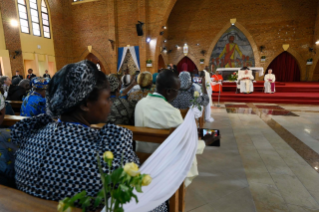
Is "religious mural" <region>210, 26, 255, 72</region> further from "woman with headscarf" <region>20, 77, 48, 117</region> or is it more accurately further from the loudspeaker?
"woman with headscarf" <region>20, 77, 48, 117</region>

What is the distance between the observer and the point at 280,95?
7637mm

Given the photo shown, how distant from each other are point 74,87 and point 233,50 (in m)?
14.5

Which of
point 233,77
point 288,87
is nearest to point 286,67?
point 288,87

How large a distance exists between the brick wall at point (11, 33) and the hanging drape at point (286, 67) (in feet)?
51.0

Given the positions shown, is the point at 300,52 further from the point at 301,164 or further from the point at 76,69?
the point at 76,69

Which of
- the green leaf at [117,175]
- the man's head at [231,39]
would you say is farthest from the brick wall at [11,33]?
the man's head at [231,39]

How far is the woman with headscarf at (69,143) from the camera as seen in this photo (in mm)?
708

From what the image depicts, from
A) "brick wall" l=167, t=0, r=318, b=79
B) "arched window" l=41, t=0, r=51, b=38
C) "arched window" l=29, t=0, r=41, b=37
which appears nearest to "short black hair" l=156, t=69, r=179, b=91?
"arched window" l=29, t=0, r=41, b=37

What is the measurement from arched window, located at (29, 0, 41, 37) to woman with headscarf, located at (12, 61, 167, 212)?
42.2 feet

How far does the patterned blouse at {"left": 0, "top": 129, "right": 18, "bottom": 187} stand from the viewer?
106cm

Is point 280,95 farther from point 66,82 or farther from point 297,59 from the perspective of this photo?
point 66,82

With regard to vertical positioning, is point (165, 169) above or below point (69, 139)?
below

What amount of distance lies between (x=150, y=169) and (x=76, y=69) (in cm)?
71

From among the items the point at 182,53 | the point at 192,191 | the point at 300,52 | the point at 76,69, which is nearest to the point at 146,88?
the point at 192,191
